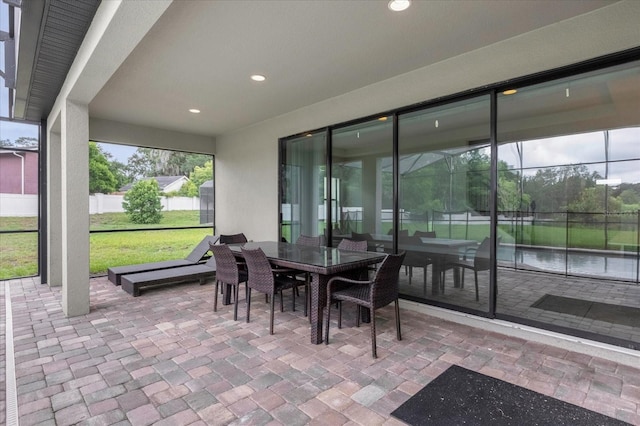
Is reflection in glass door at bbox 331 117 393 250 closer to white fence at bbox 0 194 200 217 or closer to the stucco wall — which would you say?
the stucco wall

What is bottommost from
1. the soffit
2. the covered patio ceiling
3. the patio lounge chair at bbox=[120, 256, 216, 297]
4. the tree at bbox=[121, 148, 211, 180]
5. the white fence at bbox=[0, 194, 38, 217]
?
the patio lounge chair at bbox=[120, 256, 216, 297]

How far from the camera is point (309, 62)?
3654mm

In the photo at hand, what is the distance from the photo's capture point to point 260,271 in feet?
11.5

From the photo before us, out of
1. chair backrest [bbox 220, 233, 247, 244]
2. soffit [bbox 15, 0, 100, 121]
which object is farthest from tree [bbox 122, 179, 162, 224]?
soffit [bbox 15, 0, 100, 121]

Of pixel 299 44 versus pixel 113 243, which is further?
pixel 113 243

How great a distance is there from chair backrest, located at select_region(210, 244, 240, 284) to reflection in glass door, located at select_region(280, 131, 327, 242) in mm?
1910

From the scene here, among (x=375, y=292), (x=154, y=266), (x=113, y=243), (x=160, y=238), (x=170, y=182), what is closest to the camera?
(x=375, y=292)

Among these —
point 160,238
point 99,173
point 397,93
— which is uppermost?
point 397,93

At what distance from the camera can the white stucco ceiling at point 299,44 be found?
2.67 meters

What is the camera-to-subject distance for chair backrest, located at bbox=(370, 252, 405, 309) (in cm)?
285

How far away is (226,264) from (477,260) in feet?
9.74

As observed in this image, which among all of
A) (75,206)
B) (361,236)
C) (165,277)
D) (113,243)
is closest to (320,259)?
(361,236)

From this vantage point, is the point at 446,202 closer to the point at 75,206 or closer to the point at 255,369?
the point at 255,369

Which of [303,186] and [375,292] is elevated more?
[303,186]
